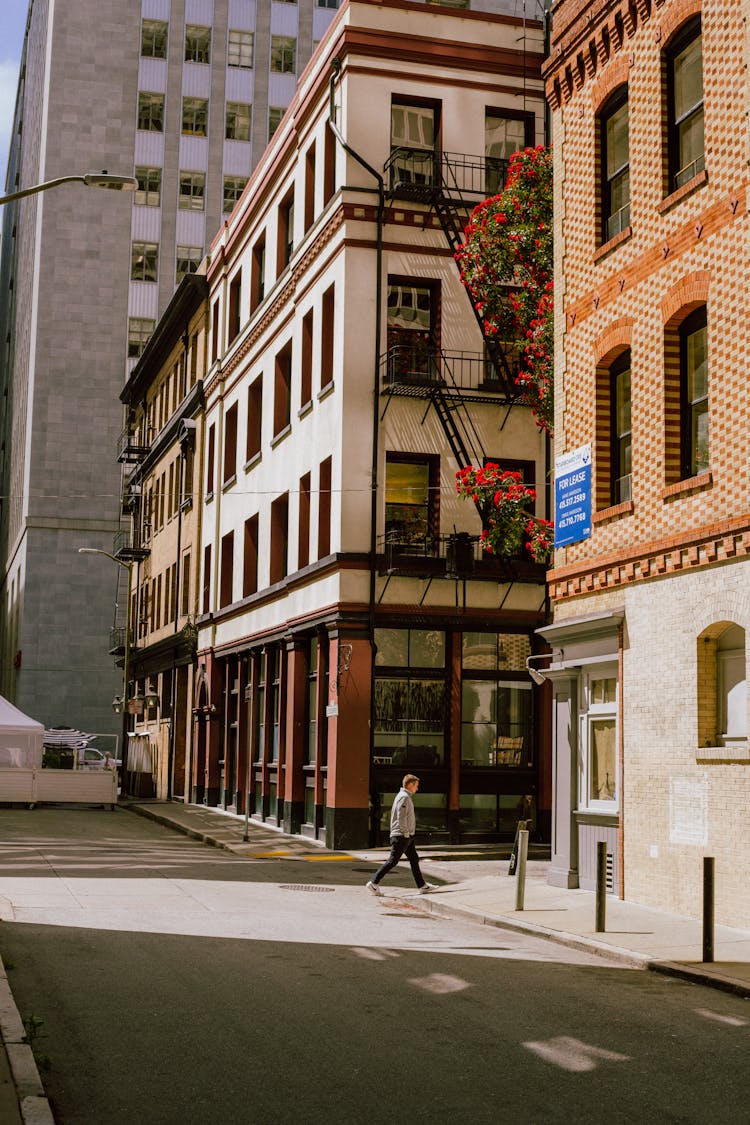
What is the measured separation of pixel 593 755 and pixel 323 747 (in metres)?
10.2

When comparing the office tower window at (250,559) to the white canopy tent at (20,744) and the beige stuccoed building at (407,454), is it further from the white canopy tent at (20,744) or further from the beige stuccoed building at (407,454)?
the white canopy tent at (20,744)

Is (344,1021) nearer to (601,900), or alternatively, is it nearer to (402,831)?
(601,900)

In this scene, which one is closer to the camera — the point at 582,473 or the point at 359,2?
the point at 582,473

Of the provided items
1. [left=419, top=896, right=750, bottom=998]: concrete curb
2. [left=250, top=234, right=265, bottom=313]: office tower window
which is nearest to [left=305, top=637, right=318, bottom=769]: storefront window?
[left=250, top=234, right=265, bottom=313]: office tower window

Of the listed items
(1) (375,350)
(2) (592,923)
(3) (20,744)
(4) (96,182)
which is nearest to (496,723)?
(1) (375,350)

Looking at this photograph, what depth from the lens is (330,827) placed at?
27656 mm

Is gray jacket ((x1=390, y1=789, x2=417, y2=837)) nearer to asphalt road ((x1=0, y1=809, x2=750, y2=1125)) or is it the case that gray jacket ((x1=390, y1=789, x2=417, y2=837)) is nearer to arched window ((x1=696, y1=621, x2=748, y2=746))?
asphalt road ((x1=0, y1=809, x2=750, y2=1125))

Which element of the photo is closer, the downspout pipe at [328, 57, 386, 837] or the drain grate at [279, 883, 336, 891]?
the drain grate at [279, 883, 336, 891]

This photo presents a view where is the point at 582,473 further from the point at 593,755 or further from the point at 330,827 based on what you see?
the point at 330,827

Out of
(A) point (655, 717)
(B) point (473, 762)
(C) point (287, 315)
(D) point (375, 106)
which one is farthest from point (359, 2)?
(A) point (655, 717)

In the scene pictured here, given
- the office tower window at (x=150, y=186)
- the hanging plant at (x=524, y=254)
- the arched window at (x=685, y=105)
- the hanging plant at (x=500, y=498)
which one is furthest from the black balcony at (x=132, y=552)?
the arched window at (x=685, y=105)

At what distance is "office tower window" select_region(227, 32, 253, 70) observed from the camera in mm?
71188

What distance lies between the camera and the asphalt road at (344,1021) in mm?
Answer: 7742

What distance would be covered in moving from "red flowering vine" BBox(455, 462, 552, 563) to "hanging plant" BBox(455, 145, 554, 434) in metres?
2.11
